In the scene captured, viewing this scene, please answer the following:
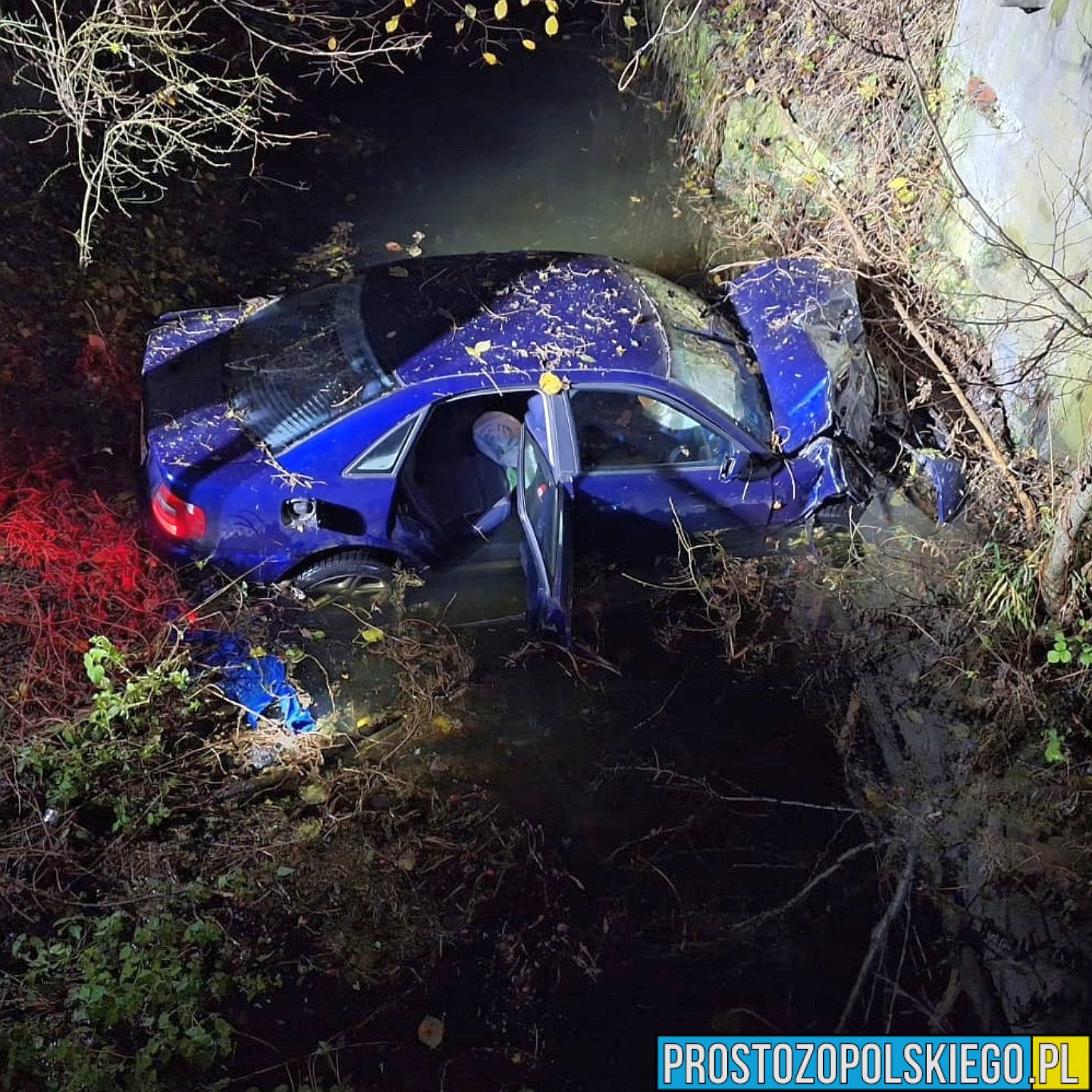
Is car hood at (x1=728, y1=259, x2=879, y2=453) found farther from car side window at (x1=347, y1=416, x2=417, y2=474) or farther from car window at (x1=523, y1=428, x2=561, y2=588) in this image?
car side window at (x1=347, y1=416, x2=417, y2=474)

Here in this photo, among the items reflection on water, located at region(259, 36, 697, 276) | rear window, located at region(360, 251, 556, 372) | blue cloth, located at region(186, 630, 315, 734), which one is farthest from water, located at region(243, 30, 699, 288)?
blue cloth, located at region(186, 630, 315, 734)

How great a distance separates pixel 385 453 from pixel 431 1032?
8.80 ft

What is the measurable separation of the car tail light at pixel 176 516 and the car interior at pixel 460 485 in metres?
1.14

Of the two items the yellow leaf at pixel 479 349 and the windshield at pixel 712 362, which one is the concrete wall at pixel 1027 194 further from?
the yellow leaf at pixel 479 349

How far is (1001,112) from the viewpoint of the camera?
21.3 feet

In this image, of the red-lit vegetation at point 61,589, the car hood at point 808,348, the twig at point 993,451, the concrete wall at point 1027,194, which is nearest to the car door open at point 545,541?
the car hood at point 808,348

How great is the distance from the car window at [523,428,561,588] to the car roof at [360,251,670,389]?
39cm

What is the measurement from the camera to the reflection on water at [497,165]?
8492 millimetres

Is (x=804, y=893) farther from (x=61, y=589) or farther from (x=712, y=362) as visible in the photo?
(x=61, y=589)

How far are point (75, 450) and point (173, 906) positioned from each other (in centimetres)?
328

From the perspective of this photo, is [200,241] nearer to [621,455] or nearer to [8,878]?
[621,455]

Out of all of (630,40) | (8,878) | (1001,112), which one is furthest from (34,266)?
(630,40)

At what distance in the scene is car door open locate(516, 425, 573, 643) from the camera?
14.7 ft

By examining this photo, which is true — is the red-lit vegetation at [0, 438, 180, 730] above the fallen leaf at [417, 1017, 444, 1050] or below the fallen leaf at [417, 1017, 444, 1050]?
above
